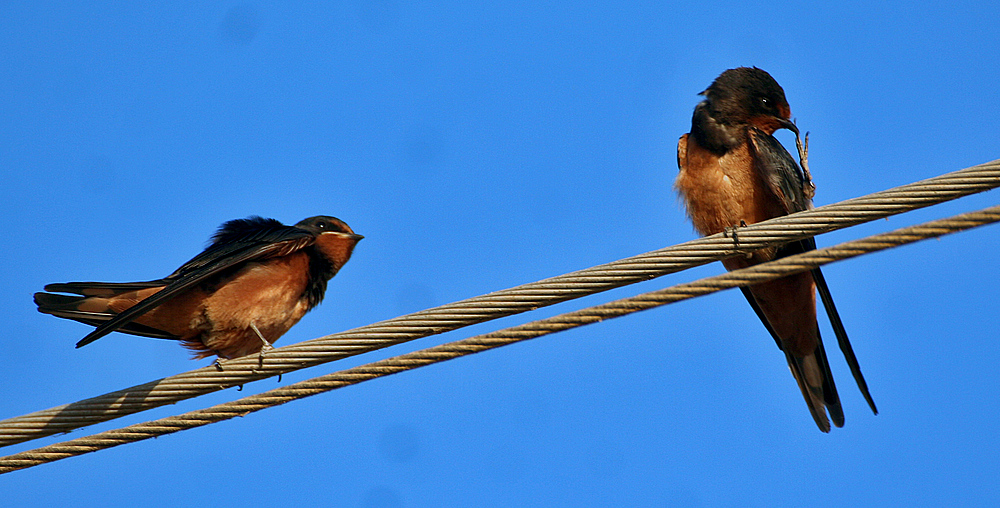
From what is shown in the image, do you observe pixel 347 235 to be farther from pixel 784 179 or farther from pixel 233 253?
pixel 784 179

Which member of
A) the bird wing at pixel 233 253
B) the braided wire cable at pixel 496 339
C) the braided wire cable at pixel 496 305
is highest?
the bird wing at pixel 233 253

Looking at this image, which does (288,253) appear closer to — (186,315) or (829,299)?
(186,315)

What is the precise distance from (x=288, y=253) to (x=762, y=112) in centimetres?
409

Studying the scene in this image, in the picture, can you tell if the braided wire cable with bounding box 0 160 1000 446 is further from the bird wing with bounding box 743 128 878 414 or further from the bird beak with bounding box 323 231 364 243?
the bird beak with bounding box 323 231 364 243

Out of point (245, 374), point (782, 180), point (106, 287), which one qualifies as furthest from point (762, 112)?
point (106, 287)

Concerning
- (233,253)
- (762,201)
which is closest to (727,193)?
(762,201)

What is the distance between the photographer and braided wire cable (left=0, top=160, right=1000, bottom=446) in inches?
149

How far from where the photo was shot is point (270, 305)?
6555 mm

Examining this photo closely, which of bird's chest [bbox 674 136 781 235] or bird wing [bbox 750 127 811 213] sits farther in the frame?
bird's chest [bbox 674 136 781 235]

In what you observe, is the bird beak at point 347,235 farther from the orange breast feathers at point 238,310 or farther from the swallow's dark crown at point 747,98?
the swallow's dark crown at point 747,98

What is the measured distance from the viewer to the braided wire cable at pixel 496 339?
3.42 m

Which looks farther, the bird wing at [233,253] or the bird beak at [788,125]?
the bird beak at [788,125]

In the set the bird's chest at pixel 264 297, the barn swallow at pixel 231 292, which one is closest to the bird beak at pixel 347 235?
the barn swallow at pixel 231 292

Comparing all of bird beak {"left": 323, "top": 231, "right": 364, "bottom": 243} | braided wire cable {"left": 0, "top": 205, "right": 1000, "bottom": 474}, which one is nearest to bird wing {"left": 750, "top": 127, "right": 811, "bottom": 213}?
braided wire cable {"left": 0, "top": 205, "right": 1000, "bottom": 474}
